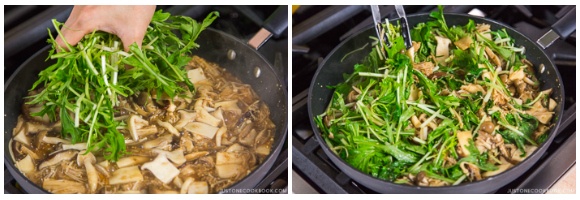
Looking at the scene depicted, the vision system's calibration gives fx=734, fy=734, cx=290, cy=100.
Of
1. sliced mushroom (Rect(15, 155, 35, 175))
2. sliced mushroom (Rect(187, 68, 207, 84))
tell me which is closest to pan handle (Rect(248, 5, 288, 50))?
sliced mushroom (Rect(187, 68, 207, 84))

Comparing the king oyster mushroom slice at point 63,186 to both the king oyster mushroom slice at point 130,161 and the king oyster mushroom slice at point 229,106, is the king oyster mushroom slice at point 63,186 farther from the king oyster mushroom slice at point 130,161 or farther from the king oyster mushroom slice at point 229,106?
the king oyster mushroom slice at point 229,106

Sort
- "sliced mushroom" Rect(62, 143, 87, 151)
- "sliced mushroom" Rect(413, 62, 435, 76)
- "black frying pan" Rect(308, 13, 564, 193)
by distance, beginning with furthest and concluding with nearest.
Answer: "sliced mushroom" Rect(413, 62, 435, 76) → "sliced mushroom" Rect(62, 143, 87, 151) → "black frying pan" Rect(308, 13, 564, 193)

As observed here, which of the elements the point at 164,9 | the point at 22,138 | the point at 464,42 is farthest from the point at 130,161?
the point at 464,42

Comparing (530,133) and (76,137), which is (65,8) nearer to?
(76,137)

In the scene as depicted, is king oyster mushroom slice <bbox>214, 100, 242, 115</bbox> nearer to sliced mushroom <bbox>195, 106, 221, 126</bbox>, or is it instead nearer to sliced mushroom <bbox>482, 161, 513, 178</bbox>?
sliced mushroom <bbox>195, 106, 221, 126</bbox>

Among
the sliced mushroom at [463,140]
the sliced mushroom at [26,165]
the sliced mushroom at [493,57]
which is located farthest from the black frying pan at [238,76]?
the sliced mushroom at [493,57]

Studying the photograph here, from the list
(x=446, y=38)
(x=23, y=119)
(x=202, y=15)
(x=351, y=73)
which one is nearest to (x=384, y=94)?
(x=351, y=73)
